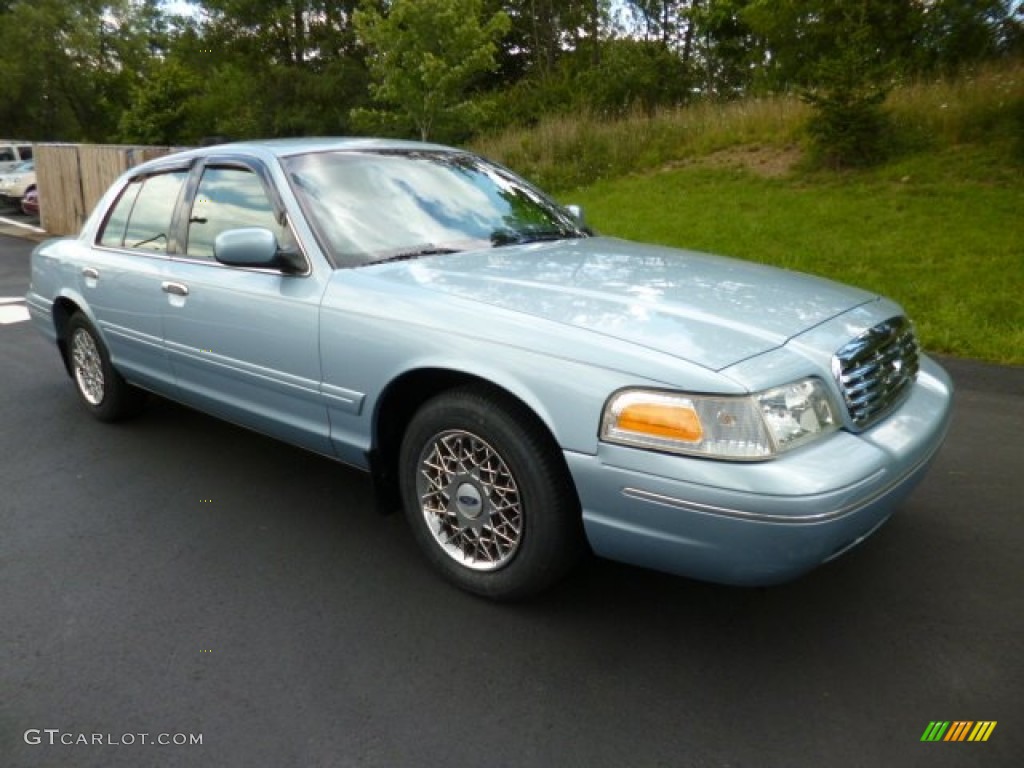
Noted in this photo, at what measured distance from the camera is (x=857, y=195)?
10609mm

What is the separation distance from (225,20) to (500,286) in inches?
1410

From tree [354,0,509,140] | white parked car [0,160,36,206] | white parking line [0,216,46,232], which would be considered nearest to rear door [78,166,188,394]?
tree [354,0,509,140]

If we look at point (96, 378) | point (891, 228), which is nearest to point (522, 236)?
point (96, 378)

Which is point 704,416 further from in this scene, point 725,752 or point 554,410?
point 725,752

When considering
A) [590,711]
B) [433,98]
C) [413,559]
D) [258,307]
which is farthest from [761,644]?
[433,98]

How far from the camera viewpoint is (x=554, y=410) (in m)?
2.52

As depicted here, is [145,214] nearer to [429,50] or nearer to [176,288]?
[176,288]

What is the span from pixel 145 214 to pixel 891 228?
810cm

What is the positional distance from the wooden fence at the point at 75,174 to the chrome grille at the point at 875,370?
43.3 ft

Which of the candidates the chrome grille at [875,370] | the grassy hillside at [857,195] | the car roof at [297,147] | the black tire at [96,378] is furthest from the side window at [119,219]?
the grassy hillside at [857,195]

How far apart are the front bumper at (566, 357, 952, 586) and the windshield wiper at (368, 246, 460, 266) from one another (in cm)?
126

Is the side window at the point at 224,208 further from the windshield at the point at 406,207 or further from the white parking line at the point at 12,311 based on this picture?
the white parking line at the point at 12,311

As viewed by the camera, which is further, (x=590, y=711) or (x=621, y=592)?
(x=621, y=592)

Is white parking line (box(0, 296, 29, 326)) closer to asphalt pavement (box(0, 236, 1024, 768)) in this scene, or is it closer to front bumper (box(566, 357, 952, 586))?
asphalt pavement (box(0, 236, 1024, 768))
